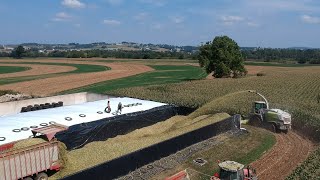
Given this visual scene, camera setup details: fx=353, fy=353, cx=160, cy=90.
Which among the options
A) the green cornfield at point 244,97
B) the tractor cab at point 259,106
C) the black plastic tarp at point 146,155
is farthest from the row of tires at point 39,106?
the tractor cab at point 259,106

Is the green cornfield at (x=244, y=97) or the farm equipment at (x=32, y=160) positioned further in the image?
the green cornfield at (x=244, y=97)

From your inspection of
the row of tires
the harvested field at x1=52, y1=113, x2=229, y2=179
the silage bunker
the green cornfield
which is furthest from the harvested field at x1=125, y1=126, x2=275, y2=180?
the row of tires

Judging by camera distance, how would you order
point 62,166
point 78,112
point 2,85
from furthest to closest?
point 2,85
point 78,112
point 62,166

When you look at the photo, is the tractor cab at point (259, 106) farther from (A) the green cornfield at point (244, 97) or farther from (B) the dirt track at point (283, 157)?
(A) the green cornfield at point (244, 97)

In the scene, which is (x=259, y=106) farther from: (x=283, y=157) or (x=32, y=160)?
(x=32, y=160)

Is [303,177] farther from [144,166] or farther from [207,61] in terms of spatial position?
[207,61]

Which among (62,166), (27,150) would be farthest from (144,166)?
(27,150)
